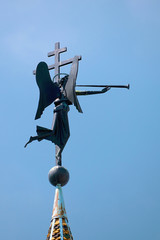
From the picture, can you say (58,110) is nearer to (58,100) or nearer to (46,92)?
(58,100)

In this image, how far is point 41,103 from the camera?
39.6 feet

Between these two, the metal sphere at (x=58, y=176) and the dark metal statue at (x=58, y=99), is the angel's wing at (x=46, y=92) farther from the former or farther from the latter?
the metal sphere at (x=58, y=176)

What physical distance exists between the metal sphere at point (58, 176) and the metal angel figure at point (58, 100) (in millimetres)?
352

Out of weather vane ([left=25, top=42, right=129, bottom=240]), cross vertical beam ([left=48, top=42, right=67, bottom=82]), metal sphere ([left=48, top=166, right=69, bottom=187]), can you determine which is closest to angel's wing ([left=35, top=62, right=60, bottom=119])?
weather vane ([left=25, top=42, right=129, bottom=240])

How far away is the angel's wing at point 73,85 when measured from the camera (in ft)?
37.8

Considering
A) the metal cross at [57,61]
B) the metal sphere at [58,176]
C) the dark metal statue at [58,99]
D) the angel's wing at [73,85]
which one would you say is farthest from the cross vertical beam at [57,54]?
the metal sphere at [58,176]

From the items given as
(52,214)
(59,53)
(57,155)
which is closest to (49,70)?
(59,53)

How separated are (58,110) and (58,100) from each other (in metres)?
0.28

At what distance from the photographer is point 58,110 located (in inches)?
465

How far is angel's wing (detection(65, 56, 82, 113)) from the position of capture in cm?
1152

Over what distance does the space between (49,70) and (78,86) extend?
822mm

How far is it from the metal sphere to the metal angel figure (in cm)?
35

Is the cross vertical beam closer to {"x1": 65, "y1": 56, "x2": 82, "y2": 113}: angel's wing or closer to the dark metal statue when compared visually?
the dark metal statue

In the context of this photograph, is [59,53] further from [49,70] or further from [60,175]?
[60,175]
